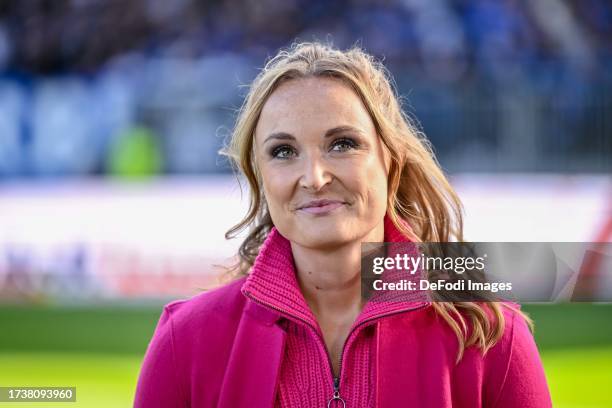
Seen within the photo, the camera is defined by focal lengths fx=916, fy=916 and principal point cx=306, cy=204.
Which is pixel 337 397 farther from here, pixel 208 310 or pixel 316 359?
pixel 208 310

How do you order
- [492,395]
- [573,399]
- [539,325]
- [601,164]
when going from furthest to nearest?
[601,164]
[539,325]
[573,399]
[492,395]

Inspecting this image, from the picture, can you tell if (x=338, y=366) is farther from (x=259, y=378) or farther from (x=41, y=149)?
(x=41, y=149)

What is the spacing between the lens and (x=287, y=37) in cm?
1039

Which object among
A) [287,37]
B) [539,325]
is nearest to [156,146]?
[287,37]

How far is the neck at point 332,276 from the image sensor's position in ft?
7.45

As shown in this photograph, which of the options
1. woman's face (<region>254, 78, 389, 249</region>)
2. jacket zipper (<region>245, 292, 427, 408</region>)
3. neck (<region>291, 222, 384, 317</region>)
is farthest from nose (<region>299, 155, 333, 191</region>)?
jacket zipper (<region>245, 292, 427, 408</region>)

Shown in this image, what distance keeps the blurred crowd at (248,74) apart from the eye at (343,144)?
5.50 metres

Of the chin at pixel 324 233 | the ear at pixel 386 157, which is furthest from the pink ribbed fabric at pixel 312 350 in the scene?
the ear at pixel 386 157

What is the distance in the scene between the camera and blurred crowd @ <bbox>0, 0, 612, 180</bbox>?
860 cm

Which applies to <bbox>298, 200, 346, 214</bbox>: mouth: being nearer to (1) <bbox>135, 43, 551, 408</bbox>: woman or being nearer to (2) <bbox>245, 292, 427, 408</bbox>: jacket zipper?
(1) <bbox>135, 43, 551, 408</bbox>: woman

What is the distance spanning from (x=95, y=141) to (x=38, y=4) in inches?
88.3

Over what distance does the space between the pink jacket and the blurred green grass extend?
312 centimetres

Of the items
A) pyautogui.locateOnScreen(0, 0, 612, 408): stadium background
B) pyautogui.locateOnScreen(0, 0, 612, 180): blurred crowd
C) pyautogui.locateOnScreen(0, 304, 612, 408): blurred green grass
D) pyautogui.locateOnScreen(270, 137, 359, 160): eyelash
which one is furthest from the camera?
pyautogui.locateOnScreen(0, 0, 612, 180): blurred crowd

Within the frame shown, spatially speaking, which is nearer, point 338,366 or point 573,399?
point 338,366
